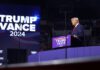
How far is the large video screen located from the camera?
2982 millimetres

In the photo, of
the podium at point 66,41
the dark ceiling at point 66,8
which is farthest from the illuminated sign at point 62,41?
the dark ceiling at point 66,8

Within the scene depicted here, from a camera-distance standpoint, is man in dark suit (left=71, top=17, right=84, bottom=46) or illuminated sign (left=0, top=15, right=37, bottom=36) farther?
illuminated sign (left=0, top=15, right=37, bottom=36)

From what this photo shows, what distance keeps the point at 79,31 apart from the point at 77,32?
0.07 metres

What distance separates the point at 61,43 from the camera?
2.76m

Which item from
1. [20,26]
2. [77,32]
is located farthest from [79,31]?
[20,26]

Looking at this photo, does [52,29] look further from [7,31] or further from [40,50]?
[7,31]

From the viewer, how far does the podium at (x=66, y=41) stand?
2768 mm

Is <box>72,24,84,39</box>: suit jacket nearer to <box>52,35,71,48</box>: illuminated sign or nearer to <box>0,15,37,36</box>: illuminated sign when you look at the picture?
<box>52,35,71,48</box>: illuminated sign

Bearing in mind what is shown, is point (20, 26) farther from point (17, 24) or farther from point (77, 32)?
point (77, 32)

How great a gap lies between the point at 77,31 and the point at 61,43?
0.20 meters

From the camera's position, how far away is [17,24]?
3047mm

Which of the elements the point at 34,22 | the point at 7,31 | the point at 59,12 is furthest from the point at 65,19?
A: the point at 7,31

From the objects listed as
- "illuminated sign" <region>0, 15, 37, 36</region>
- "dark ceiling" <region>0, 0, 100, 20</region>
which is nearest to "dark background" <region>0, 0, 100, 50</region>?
"dark ceiling" <region>0, 0, 100, 20</region>

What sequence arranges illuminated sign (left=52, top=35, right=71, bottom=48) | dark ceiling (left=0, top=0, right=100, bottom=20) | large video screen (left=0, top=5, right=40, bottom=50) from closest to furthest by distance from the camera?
illuminated sign (left=52, top=35, right=71, bottom=48), dark ceiling (left=0, top=0, right=100, bottom=20), large video screen (left=0, top=5, right=40, bottom=50)
